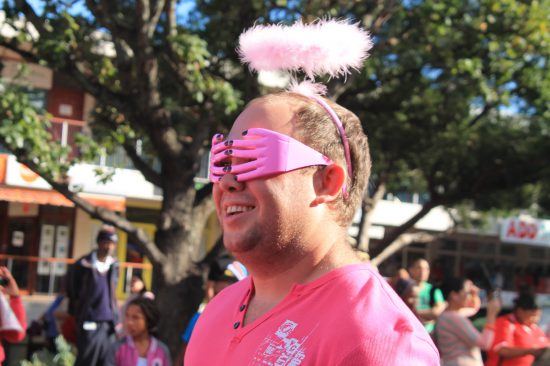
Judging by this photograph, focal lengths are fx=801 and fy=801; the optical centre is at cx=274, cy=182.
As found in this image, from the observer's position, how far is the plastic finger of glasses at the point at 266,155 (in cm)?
189

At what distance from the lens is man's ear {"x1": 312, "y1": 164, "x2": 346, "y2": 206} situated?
1937 millimetres

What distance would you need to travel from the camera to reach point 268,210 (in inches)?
73.4

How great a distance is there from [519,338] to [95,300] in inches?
148

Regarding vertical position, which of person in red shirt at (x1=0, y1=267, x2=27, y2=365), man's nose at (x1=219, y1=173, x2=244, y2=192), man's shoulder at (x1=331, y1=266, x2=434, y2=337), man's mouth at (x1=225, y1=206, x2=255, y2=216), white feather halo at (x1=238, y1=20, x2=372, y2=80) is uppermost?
white feather halo at (x1=238, y1=20, x2=372, y2=80)

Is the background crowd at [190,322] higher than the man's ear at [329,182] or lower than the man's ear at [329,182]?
lower

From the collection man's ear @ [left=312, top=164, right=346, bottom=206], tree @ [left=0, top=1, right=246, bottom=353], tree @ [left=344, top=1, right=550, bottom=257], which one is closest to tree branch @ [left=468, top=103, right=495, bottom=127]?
tree @ [left=344, top=1, right=550, bottom=257]

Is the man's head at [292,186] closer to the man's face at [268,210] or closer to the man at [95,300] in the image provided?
the man's face at [268,210]

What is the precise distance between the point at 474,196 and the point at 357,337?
13447 millimetres

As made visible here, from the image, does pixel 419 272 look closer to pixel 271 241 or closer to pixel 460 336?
pixel 460 336

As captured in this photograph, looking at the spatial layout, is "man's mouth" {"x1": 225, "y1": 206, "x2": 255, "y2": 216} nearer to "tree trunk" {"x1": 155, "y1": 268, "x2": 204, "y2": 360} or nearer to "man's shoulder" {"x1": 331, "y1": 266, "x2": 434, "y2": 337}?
"man's shoulder" {"x1": 331, "y1": 266, "x2": 434, "y2": 337}

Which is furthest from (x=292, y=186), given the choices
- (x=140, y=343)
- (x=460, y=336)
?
(x=140, y=343)

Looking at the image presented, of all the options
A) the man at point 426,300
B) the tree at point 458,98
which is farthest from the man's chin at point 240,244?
the tree at point 458,98

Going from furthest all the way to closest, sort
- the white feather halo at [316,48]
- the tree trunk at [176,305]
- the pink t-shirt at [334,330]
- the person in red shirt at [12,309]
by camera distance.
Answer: the tree trunk at [176,305] < the person in red shirt at [12,309] < the white feather halo at [316,48] < the pink t-shirt at [334,330]

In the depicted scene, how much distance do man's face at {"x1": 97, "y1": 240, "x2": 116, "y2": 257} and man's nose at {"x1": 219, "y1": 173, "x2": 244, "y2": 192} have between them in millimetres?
5817
